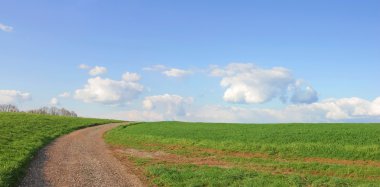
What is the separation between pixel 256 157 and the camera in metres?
31.8

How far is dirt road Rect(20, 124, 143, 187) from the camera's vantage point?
21188 millimetres

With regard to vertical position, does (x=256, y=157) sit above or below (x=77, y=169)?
above

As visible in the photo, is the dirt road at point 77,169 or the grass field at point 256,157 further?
the grass field at point 256,157

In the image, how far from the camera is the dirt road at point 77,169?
21.2 m

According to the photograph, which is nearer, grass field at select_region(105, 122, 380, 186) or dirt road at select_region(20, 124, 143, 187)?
dirt road at select_region(20, 124, 143, 187)

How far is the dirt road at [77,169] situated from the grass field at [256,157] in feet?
5.22

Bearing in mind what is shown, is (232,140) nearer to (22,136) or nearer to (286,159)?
(286,159)

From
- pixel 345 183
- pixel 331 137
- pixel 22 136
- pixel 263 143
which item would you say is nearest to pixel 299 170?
pixel 345 183

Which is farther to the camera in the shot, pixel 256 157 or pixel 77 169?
pixel 256 157

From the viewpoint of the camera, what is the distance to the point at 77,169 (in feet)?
80.6

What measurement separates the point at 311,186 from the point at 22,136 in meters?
29.5

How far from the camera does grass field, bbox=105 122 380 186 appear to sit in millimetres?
22625

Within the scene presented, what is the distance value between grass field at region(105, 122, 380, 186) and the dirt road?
1592 mm

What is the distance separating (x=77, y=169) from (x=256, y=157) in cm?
1430
